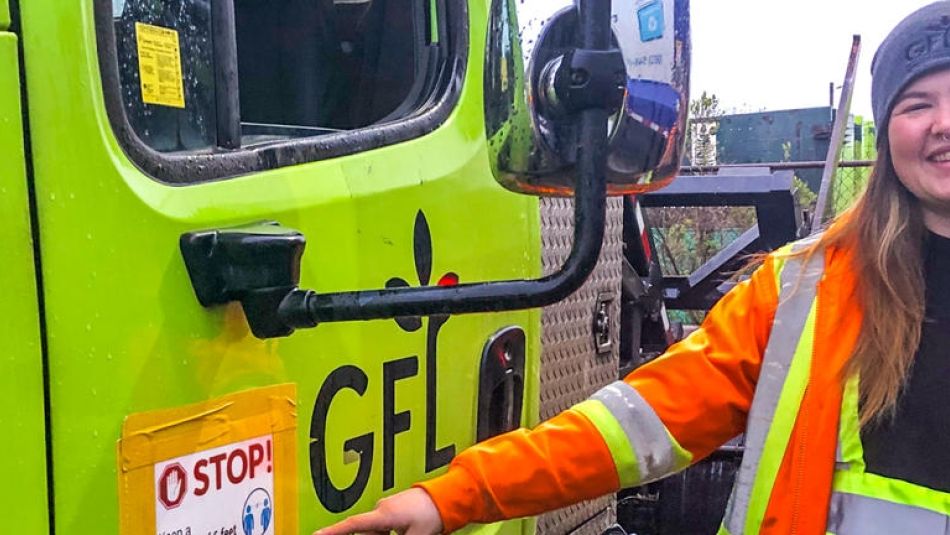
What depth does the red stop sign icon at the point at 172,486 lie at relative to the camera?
1.14 meters

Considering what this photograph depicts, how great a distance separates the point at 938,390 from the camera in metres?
1.52

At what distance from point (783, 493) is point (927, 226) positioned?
0.51 metres

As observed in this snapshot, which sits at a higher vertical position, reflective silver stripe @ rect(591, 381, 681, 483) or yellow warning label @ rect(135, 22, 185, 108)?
yellow warning label @ rect(135, 22, 185, 108)

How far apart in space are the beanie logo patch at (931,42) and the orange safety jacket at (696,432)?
32cm

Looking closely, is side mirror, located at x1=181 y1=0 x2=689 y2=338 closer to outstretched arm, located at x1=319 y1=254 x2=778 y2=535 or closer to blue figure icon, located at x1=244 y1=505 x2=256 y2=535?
blue figure icon, located at x1=244 y1=505 x2=256 y2=535

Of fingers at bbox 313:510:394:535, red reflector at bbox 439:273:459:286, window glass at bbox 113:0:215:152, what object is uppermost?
window glass at bbox 113:0:215:152

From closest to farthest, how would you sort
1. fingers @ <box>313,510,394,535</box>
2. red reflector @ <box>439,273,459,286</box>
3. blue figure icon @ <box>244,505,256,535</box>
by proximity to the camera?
blue figure icon @ <box>244,505,256,535</box>, fingers @ <box>313,510,394,535</box>, red reflector @ <box>439,273,459,286</box>

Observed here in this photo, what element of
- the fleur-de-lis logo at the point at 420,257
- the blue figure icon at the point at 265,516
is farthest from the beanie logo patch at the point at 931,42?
the blue figure icon at the point at 265,516

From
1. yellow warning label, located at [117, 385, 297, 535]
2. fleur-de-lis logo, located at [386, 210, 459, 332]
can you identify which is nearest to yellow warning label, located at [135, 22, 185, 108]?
yellow warning label, located at [117, 385, 297, 535]

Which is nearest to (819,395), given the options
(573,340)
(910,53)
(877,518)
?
(877,518)

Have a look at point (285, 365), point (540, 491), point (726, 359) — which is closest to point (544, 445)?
point (540, 491)

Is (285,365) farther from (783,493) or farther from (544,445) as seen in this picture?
(783,493)

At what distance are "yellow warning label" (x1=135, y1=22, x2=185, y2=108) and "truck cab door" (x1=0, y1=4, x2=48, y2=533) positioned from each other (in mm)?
215

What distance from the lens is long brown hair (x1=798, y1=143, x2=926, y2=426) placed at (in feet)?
4.94
